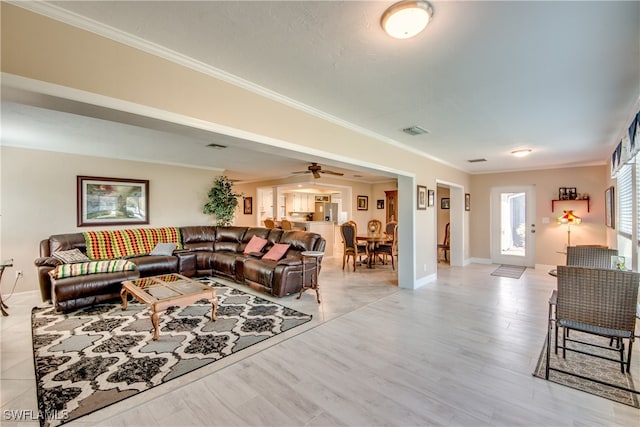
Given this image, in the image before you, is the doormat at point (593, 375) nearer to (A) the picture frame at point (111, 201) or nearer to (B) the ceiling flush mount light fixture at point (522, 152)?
(B) the ceiling flush mount light fixture at point (522, 152)

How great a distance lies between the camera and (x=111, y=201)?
564 centimetres

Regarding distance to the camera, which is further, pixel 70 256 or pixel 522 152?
pixel 522 152

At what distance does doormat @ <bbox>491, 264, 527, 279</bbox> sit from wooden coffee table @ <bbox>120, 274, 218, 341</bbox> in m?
6.07

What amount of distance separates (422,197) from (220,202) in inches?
190

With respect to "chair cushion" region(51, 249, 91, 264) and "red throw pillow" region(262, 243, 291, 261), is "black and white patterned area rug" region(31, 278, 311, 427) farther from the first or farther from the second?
A: "red throw pillow" region(262, 243, 291, 261)

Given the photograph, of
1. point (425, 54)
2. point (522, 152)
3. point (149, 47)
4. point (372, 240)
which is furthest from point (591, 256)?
point (149, 47)

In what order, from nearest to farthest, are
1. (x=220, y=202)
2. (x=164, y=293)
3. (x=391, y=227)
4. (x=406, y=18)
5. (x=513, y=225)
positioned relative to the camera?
(x=406, y=18), (x=164, y=293), (x=220, y=202), (x=513, y=225), (x=391, y=227)

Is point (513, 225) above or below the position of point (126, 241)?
above

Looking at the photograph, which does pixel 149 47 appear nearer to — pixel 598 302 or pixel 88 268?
pixel 88 268

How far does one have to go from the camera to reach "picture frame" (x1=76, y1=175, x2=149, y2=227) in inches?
210

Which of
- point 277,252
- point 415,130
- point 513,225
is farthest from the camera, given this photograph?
point 513,225

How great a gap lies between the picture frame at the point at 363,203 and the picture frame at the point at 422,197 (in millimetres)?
4104

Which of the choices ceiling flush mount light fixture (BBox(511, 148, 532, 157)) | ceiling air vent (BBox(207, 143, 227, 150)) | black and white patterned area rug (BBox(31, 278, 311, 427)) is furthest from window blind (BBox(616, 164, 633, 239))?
ceiling air vent (BBox(207, 143, 227, 150))

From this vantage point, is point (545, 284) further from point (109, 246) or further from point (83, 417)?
point (109, 246)
